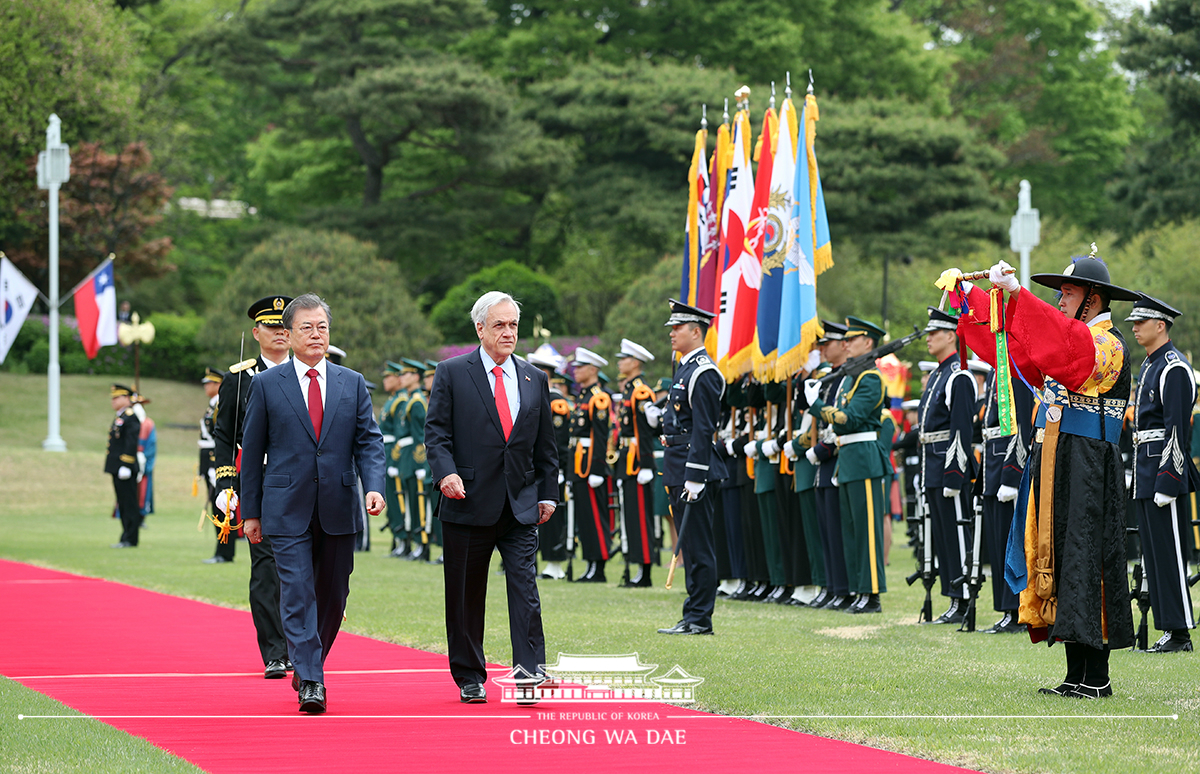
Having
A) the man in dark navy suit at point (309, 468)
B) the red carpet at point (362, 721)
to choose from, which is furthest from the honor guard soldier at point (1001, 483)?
the man in dark navy suit at point (309, 468)

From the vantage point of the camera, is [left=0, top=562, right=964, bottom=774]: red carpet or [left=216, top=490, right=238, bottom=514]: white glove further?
[left=216, top=490, right=238, bottom=514]: white glove

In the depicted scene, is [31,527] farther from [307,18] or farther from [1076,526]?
[307,18]

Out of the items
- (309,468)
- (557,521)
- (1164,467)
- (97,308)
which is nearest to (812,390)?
(1164,467)

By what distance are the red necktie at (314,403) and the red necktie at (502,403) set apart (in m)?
0.84

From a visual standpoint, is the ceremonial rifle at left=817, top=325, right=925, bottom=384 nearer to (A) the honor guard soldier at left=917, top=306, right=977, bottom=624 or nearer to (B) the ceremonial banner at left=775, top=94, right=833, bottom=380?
(A) the honor guard soldier at left=917, top=306, right=977, bottom=624

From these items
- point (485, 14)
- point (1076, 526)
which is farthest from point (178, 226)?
point (1076, 526)

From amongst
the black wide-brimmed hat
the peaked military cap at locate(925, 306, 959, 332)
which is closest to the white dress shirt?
the black wide-brimmed hat

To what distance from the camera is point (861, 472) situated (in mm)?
11164

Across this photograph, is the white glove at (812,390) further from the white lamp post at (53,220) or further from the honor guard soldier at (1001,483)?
the white lamp post at (53,220)

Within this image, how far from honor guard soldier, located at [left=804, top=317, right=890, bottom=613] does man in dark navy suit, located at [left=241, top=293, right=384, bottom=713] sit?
202 inches

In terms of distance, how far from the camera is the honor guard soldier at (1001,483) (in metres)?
9.80

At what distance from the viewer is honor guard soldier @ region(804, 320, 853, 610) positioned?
11.4 meters

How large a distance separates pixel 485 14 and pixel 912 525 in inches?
1099

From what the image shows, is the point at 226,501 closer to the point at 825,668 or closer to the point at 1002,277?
the point at 825,668
